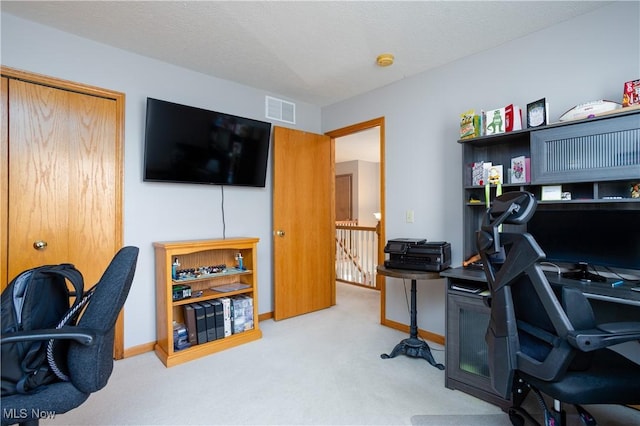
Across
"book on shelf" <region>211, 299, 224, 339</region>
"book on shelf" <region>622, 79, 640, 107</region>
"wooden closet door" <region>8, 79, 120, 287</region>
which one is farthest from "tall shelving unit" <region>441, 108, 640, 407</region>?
"wooden closet door" <region>8, 79, 120, 287</region>

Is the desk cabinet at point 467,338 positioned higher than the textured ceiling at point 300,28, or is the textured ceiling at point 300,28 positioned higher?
the textured ceiling at point 300,28

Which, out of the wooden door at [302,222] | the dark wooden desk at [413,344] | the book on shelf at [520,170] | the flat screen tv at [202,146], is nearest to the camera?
the book on shelf at [520,170]

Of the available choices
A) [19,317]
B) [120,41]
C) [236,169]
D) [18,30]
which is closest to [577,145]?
[236,169]

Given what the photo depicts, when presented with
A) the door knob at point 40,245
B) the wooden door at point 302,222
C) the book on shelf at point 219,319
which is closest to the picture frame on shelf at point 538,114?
the wooden door at point 302,222

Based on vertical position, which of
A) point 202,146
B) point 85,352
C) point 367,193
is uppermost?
point 202,146

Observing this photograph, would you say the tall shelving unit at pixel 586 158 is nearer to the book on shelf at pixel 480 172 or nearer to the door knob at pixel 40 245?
the book on shelf at pixel 480 172

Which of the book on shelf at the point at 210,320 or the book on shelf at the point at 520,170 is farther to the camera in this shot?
the book on shelf at the point at 210,320

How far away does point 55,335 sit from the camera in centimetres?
114

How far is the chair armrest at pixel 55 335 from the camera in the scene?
42.9 inches

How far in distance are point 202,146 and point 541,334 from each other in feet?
9.24

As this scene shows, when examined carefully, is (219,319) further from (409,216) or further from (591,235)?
(591,235)

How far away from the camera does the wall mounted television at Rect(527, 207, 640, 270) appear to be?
180cm

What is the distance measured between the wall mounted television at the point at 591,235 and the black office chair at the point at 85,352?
8.15 feet

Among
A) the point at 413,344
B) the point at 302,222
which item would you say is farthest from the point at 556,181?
the point at 302,222
